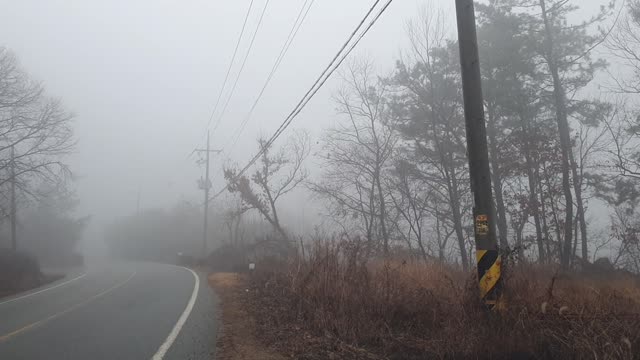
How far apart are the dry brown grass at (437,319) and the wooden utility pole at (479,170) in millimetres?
326

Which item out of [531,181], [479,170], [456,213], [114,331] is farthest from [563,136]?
[114,331]

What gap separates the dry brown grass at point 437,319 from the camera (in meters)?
5.70

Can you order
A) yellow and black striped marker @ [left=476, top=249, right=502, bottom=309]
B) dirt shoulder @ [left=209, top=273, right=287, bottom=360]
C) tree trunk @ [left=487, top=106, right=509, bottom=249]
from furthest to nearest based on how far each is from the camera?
tree trunk @ [left=487, top=106, right=509, bottom=249] → dirt shoulder @ [left=209, top=273, right=287, bottom=360] → yellow and black striped marker @ [left=476, top=249, right=502, bottom=309]

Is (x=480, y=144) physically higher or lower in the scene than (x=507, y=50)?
lower

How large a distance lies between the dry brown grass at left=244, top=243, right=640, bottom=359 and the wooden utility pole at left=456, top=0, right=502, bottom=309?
1.07 ft

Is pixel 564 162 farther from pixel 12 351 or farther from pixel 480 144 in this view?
pixel 12 351

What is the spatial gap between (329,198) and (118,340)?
21.0 metres

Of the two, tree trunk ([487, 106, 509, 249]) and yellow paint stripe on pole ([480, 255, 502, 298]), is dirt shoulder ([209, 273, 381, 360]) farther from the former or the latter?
tree trunk ([487, 106, 509, 249])

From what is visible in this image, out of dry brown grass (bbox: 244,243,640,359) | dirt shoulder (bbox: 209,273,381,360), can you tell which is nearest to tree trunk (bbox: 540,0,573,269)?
dry brown grass (bbox: 244,243,640,359)

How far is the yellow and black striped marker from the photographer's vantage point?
6.44 metres

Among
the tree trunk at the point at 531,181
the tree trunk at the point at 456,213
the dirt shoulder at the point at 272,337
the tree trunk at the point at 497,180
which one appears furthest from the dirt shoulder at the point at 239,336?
the tree trunk at the point at 531,181

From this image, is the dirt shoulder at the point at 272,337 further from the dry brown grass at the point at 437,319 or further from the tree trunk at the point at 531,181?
the tree trunk at the point at 531,181

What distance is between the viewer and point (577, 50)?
2170cm

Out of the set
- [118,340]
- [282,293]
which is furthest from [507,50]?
[118,340]
